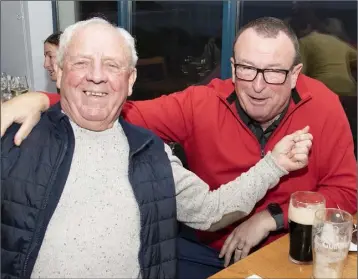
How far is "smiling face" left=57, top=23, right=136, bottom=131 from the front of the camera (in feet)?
4.88

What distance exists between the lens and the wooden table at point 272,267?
54.1 inches

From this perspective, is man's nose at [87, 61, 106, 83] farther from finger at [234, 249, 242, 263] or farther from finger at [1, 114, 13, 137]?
finger at [234, 249, 242, 263]

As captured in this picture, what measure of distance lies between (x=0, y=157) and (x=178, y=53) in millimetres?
3499

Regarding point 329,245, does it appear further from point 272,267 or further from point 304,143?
point 304,143

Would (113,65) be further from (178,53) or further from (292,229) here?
(178,53)

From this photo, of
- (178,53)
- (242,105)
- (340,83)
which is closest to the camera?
(242,105)

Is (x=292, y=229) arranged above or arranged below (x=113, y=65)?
below

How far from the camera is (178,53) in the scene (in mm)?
4711

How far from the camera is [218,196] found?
5.23 ft

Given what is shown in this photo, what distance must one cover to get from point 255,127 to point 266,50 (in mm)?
326

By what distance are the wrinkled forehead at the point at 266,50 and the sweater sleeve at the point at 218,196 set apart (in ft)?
1.38

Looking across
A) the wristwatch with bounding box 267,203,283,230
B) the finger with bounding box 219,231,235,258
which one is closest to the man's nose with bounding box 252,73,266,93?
the wristwatch with bounding box 267,203,283,230

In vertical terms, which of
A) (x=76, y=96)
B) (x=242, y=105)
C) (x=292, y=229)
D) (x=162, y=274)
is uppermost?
(x=76, y=96)

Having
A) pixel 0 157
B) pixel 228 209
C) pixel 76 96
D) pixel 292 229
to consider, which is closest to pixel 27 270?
pixel 0 157
